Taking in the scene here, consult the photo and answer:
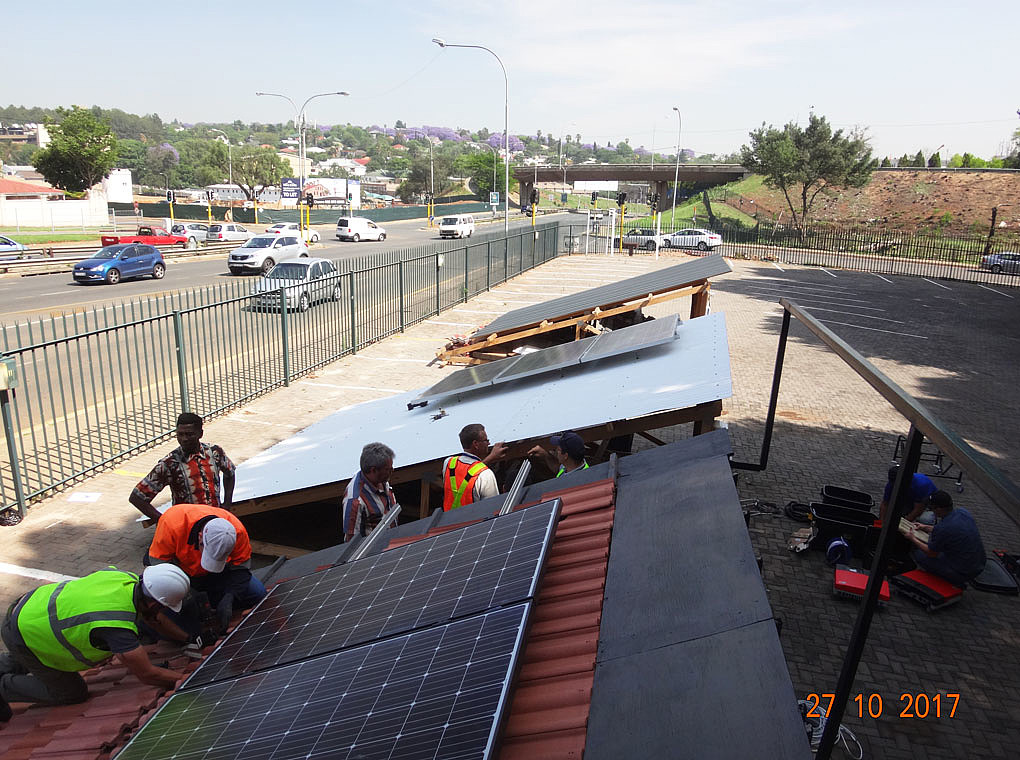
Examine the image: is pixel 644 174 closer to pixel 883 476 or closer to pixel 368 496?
pixel 883 476

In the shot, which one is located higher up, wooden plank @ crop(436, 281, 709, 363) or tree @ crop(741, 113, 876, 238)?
tree @ crop(741, 113, 876, 238)

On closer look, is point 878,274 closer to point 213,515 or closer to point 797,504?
point 797,504

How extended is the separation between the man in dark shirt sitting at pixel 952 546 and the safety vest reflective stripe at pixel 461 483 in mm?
4019

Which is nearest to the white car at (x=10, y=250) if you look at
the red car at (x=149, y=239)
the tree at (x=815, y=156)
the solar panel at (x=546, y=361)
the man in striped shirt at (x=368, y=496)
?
the red car at (x=149, y=239)

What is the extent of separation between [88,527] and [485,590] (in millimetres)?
6329

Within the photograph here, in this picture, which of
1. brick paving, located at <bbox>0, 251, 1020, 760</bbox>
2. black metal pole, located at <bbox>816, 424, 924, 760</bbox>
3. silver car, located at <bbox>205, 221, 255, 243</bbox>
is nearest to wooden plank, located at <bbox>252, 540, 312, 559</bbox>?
brick paving, located at <bbox>0, 251, 1020, 760</bbox>

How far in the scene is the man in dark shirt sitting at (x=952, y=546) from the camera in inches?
231

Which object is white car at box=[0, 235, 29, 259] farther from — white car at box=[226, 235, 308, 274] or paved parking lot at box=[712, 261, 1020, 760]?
paved parking lot at box=[712, 261, 1020, 760]

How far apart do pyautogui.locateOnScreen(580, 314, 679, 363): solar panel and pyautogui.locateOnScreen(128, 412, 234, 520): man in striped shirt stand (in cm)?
346

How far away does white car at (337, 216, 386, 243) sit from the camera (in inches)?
1858

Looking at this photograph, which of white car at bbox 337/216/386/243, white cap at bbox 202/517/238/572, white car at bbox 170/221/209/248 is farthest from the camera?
white car at bbox 337/216/386/243

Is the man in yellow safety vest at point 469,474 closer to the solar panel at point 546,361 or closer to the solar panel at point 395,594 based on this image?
the solar panel at point 395,594

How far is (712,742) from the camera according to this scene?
1.87m

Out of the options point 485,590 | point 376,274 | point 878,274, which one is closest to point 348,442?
point 485,590
